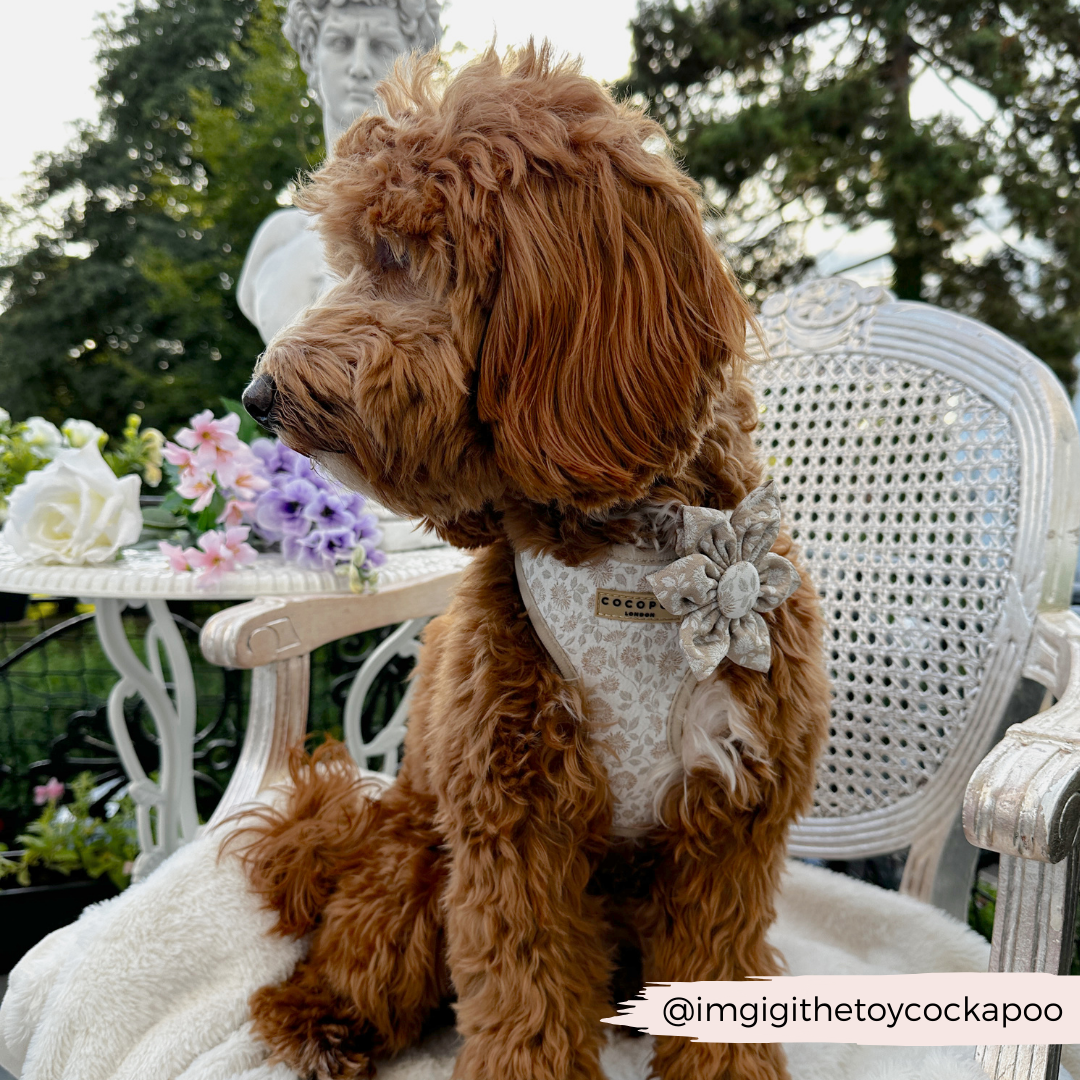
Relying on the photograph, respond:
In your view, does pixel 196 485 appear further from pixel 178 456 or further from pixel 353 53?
pixel 353 53

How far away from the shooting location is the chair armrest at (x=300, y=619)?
4.14 ft

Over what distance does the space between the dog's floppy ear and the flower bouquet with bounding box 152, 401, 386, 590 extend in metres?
0.78

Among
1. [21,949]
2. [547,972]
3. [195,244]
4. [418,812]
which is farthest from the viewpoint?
[195,244]

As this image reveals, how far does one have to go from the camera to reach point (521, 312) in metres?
0.75

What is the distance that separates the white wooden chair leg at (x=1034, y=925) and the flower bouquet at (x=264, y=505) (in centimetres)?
105

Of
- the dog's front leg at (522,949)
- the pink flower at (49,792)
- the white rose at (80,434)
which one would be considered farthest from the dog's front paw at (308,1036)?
the pink flower at (49,792)

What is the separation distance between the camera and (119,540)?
1437mm

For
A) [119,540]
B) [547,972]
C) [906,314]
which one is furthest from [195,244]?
[547,972]

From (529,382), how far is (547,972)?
64cm

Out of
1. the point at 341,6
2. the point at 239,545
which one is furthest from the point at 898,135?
the point at 239,545

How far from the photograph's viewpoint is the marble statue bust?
5.64ft

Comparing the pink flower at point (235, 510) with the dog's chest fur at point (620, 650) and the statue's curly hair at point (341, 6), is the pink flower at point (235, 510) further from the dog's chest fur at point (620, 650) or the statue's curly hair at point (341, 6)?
the statue's curly hair at point (341, 6)

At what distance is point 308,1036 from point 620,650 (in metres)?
0.62

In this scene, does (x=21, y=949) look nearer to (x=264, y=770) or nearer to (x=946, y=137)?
(x=264, y=770)
